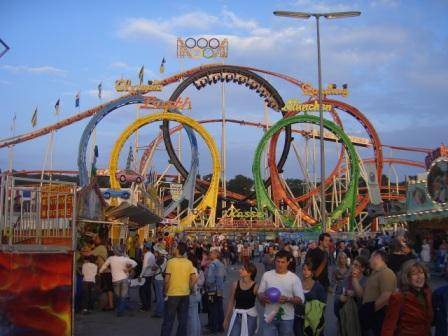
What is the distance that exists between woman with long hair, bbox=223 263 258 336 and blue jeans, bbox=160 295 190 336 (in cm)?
159

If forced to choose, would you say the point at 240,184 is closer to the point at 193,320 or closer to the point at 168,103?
the point at 168,103

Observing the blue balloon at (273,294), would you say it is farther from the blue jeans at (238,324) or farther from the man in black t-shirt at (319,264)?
the man in black t-shirt at (319,264)

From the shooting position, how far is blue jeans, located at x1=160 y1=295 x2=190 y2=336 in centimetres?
698

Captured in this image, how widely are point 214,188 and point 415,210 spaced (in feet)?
57.5

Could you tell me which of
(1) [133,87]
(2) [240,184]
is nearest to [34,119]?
(1) [133,87]

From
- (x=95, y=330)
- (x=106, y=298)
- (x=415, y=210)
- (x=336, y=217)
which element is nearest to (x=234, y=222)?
(x=336, y=217)

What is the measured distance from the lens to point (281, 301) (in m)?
5.26

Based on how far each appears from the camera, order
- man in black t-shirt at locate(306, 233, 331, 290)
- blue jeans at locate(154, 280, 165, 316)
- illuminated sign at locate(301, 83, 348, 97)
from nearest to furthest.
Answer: man in black t-shirt at locate(306, 233, 331, 290)
blue jeans at locate(154, 280, 165, 316)
illuminated sign at locate(301, 83, 348, 97)

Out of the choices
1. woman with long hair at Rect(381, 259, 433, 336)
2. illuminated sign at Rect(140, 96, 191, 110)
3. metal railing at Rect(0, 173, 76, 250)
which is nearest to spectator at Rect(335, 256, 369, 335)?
woman with long hair at Rect(381, 259, 433, 336)

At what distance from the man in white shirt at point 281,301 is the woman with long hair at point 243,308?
0.43ft

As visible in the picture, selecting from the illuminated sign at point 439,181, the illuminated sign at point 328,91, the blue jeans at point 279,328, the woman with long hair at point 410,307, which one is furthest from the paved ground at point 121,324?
the illuminated sign at point 328,91

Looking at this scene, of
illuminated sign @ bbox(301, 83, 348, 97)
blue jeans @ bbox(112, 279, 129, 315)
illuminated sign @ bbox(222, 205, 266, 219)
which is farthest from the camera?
illuminated sign @ bbox(301, 83, 348, 97)

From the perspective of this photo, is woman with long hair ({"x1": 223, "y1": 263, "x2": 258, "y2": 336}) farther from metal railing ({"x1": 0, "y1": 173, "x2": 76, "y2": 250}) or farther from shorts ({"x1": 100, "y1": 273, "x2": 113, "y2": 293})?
shorts ({"x1": 100, "y1": 273, "x2": 113, "y2": 293})

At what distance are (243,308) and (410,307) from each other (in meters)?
1.80
